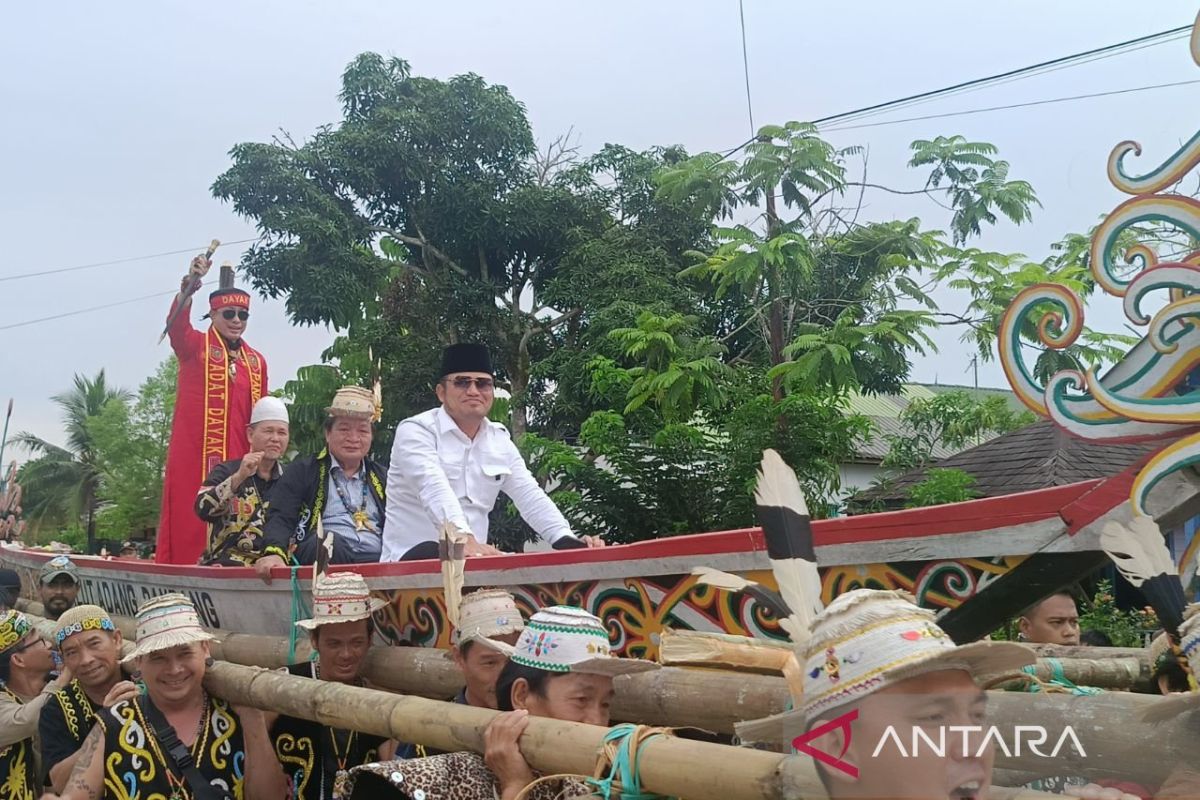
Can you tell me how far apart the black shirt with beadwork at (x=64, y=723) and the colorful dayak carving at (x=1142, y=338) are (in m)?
3.29

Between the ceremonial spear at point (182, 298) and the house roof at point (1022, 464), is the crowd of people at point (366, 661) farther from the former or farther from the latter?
the house roof at point (1022, 464)

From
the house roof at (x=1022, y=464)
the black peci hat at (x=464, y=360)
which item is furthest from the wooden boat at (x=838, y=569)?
the house roof at (x=1022, y=464)

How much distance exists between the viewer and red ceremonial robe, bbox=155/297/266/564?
270 inches

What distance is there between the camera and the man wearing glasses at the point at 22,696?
4.00m

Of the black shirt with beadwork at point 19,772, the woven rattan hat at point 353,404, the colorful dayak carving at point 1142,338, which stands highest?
the woven rattan hat at point 353,404

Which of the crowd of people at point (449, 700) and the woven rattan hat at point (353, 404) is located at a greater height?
the woven rattan hat at point (353, 404)

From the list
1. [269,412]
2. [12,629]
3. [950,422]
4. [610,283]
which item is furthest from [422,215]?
[12,629]

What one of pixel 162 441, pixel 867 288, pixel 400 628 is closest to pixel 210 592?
pixel 400 628

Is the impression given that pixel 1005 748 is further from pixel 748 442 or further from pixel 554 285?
pixel 554 285

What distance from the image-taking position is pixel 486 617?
10.7ft

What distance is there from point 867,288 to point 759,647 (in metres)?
10.0

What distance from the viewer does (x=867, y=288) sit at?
1145 centimetres

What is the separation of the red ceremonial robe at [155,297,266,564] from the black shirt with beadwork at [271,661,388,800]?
3745 mm

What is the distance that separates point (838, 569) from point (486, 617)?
1.05 metres
